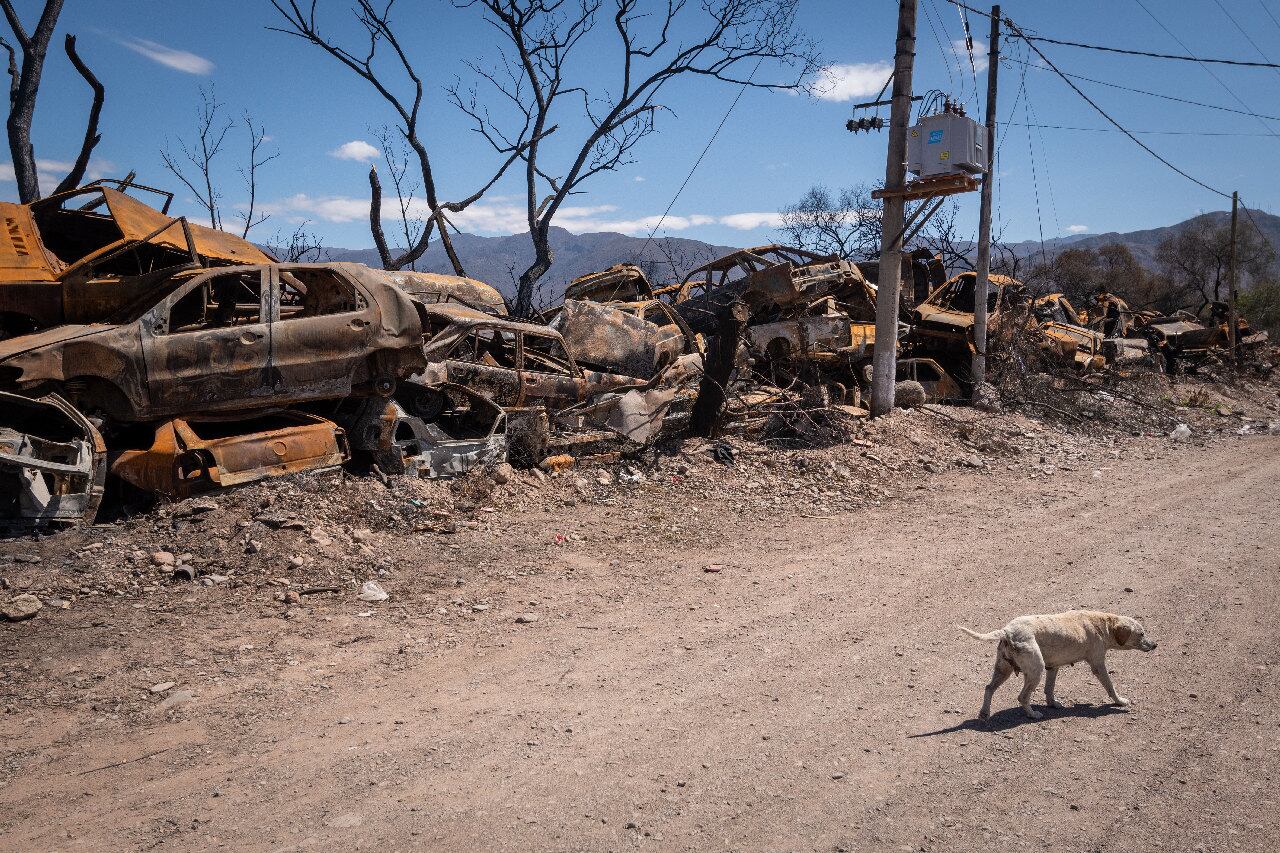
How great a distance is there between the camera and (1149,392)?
60.0 feet

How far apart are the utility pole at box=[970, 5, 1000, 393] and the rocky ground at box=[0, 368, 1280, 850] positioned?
6067mm

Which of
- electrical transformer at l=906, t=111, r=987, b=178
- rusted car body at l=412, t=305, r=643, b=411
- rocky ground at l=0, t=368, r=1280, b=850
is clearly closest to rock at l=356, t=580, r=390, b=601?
rocky ground at l=0, t=368, r=1280, b=850

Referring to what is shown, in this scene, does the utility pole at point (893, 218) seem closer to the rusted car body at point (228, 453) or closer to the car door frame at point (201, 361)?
the rusted car body at point (228, 453)

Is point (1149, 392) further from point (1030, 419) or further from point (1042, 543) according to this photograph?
point (1042, 543)

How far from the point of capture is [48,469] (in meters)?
5.92

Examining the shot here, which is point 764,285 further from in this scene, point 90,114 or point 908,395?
point 90,114

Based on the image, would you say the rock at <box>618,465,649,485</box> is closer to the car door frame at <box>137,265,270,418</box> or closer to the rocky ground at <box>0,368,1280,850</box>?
the rocky ground at <box>0,368,1280,850</box>

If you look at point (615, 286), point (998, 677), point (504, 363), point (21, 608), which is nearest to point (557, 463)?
point (504, 363)

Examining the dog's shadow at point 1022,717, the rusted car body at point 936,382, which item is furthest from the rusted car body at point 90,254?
the rusted car body at point 936,382

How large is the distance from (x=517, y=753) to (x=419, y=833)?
0.71 m

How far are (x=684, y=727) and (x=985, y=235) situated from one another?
13.8 meters

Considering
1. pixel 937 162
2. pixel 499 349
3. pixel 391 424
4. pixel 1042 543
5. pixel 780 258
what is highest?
pixel 937 162

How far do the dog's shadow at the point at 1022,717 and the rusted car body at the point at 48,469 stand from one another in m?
5.72

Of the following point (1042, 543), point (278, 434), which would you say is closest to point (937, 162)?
point (1042, 543)
